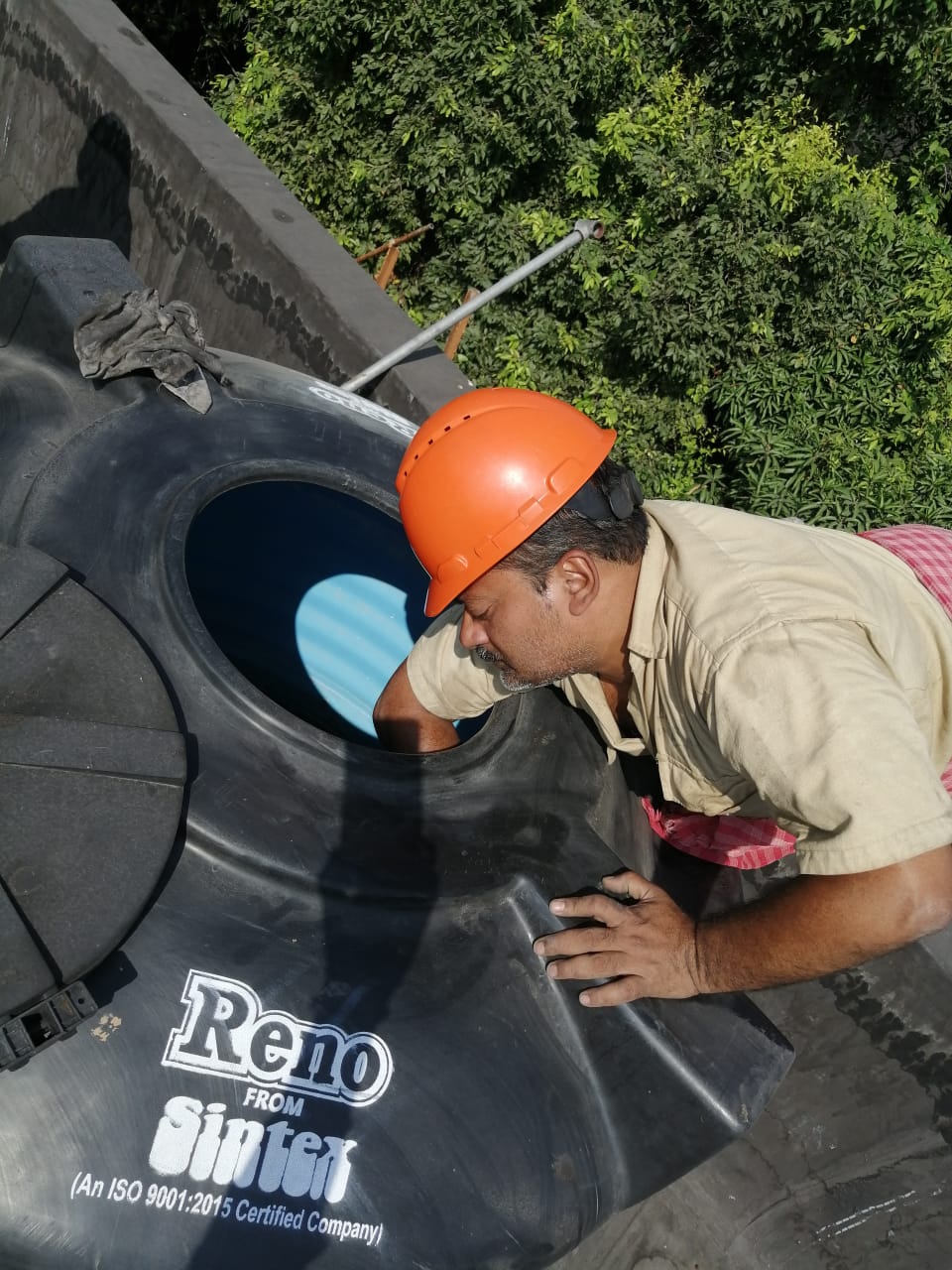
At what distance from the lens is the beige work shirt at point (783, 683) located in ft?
5.33

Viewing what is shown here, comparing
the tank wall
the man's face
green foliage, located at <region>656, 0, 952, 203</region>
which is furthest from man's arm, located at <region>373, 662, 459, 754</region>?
Result: green foliage, located at <region>656, 0, 952, 203</region>

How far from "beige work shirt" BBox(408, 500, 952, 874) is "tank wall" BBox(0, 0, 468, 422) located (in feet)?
6.73

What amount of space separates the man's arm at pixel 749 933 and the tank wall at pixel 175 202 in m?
2.49

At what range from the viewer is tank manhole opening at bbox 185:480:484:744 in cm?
264

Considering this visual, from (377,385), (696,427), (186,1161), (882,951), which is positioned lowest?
(696,427)

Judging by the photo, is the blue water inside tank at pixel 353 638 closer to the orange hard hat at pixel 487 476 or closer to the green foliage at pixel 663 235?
the orange hard hat at pixel 487 476

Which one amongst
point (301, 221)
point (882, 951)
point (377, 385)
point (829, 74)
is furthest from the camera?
point (829, 74)

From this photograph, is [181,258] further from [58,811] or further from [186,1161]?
[186,1161]

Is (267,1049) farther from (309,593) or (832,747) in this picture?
(309,593)

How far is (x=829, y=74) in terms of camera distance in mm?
5473

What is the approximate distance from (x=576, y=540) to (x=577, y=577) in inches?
2.6

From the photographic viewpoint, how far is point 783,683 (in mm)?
1709

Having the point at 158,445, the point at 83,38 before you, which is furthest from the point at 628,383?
the point at 158,445

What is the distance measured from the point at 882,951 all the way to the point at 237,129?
6.63 metres
